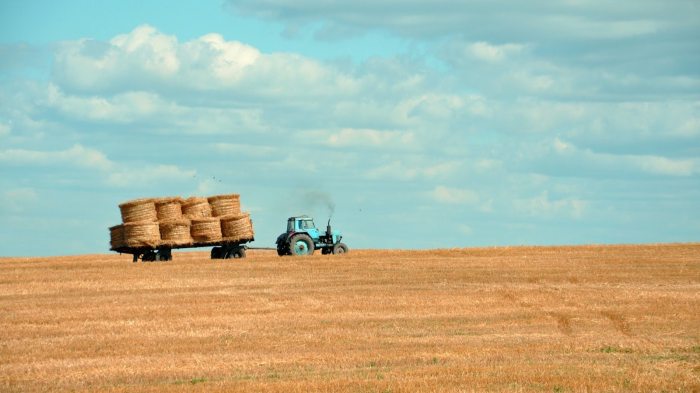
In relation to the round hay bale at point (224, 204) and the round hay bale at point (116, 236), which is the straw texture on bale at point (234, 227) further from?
the round hay bale at point (116, 236)

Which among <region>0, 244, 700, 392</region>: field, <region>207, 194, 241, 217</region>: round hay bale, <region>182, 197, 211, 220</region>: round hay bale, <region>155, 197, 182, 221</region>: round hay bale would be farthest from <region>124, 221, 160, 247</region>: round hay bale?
<region>207, 194, 241, 217</region>: round hay bale

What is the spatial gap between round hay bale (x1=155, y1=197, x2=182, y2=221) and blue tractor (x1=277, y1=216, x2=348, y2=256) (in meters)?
4.95

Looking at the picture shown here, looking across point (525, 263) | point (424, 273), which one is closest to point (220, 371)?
point (424, 273)

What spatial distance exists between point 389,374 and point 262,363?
3.13m

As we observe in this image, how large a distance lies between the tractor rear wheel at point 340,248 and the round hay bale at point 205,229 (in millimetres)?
5186

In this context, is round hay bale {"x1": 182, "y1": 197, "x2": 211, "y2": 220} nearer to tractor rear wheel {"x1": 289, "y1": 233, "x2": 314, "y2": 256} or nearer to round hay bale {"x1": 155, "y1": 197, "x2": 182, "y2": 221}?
round hay bale {"x1": 155, "y1": 197, "x2": 182, "y2": 221}

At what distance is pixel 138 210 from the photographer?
1609 inches

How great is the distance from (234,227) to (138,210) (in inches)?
154

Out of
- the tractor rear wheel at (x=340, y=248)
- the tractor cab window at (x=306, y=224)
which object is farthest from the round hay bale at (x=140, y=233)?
the tractor rear wheel at (x=340, y=248)

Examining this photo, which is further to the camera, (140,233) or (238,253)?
(238,253)

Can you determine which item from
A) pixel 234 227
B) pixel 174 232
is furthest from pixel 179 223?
pixel 234 227

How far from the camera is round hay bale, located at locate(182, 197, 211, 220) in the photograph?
137ft

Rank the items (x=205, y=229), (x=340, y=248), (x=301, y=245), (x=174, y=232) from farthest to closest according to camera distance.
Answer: (x=340, y=248) → (x=301, y=245) → (x=205, y=229) → (x=174, y=232)

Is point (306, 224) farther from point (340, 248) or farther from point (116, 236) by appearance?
point (116, 236)
